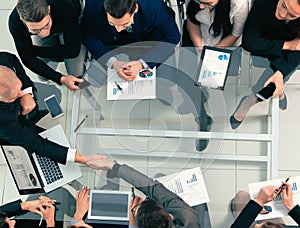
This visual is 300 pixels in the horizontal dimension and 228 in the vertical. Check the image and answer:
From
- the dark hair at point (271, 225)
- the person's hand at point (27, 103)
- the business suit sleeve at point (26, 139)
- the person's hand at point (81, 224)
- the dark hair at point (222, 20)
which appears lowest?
the person's hand at point (81, 224)

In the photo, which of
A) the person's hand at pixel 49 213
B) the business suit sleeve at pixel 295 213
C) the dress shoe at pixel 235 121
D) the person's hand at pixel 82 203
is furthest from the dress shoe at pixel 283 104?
the person's hand at pixel 49 213

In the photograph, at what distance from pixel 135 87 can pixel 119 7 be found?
45cm

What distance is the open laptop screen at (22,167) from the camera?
2586mm

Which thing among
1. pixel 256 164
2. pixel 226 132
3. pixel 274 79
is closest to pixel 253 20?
pixel 274 79

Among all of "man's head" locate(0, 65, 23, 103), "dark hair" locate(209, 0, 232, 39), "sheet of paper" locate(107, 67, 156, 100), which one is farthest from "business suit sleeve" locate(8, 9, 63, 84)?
"dark hair" locate(209, 0, 232, 39)

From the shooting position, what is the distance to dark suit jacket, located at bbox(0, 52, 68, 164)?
243cm

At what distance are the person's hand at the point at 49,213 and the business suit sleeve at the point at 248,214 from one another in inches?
40.7

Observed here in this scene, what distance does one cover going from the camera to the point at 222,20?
255 cm

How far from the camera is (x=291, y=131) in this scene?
10.4ft

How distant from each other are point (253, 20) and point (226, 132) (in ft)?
2.20

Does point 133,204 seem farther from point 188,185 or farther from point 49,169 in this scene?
point 49,169

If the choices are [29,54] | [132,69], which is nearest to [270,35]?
[132,69]

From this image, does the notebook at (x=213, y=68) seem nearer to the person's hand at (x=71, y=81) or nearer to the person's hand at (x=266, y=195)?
the person's hand at (x=266, y=195)

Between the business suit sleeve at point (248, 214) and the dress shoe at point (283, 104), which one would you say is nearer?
the business suit sleeve at point (248, 214)
